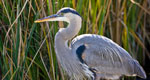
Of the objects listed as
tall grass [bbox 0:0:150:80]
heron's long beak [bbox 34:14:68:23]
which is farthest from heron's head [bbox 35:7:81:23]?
tall grass [bbox 0:0:150:80]

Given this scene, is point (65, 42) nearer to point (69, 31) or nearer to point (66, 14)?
point (69, 31)

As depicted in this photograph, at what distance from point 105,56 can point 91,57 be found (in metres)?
0.19

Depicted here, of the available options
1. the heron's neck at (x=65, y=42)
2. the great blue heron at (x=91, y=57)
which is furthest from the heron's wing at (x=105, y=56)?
the heron's neck at (x=65, y=42)

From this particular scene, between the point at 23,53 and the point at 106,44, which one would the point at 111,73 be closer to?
→ the point at 106,44

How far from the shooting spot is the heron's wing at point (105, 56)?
2.96 meters

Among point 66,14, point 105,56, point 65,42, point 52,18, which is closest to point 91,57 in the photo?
point 105,56

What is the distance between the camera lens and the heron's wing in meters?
2.96

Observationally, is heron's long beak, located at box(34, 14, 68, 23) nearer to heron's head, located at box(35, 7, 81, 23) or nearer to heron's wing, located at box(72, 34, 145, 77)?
heron's head, located at box(35, 7, 81, 23)

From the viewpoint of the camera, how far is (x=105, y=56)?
3.12 metres

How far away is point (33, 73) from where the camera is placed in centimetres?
306

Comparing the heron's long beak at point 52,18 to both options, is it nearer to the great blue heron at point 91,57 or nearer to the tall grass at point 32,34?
the great blue heron at point 91,57

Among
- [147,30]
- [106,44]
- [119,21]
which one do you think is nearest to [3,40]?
[106,44]

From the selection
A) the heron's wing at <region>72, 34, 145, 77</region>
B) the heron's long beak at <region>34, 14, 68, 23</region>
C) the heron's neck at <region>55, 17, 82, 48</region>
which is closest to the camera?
the heron's long beak at <region>34, 14, 68, 23</region>

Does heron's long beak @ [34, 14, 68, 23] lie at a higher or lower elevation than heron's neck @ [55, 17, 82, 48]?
higher
